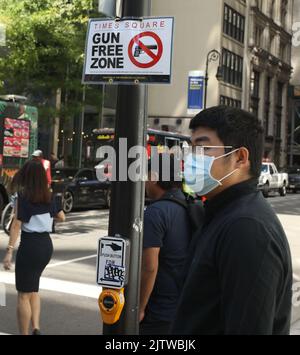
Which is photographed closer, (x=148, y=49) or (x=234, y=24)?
(x=148, y=49)

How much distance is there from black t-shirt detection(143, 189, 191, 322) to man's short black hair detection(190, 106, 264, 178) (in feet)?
5.05

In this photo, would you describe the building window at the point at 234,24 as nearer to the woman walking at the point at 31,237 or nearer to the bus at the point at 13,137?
the bus at the point at 13,137

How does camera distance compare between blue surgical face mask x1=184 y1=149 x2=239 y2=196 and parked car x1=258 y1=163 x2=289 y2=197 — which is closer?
blue surgical face mask x1=184 y1=149 x2=239 y2=196

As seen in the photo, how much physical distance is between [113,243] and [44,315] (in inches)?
130

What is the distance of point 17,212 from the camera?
5.65 metres

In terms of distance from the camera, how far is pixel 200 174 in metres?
2.62

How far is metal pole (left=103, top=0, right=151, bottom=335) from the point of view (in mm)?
3742

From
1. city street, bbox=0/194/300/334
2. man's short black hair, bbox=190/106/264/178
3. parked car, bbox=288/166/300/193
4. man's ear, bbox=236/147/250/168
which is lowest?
city street, bbox=0/194/300/334

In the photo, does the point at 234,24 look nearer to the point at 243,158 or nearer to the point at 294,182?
the point at 294,182

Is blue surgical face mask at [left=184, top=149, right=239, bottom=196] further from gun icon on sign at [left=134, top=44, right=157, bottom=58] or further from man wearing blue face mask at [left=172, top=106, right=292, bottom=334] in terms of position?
gun icon on sign at [left=134, top=44, right=157, bottom=58]

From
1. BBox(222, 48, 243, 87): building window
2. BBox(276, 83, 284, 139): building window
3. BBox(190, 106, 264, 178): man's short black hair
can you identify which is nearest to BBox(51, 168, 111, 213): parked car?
BBox(190, 106, 264, 178): man's short black hair

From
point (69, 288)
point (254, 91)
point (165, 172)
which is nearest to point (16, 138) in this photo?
point (69, 288)

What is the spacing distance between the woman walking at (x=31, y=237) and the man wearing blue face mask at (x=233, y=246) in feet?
10.4

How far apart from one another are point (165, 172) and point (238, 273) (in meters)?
2.15
